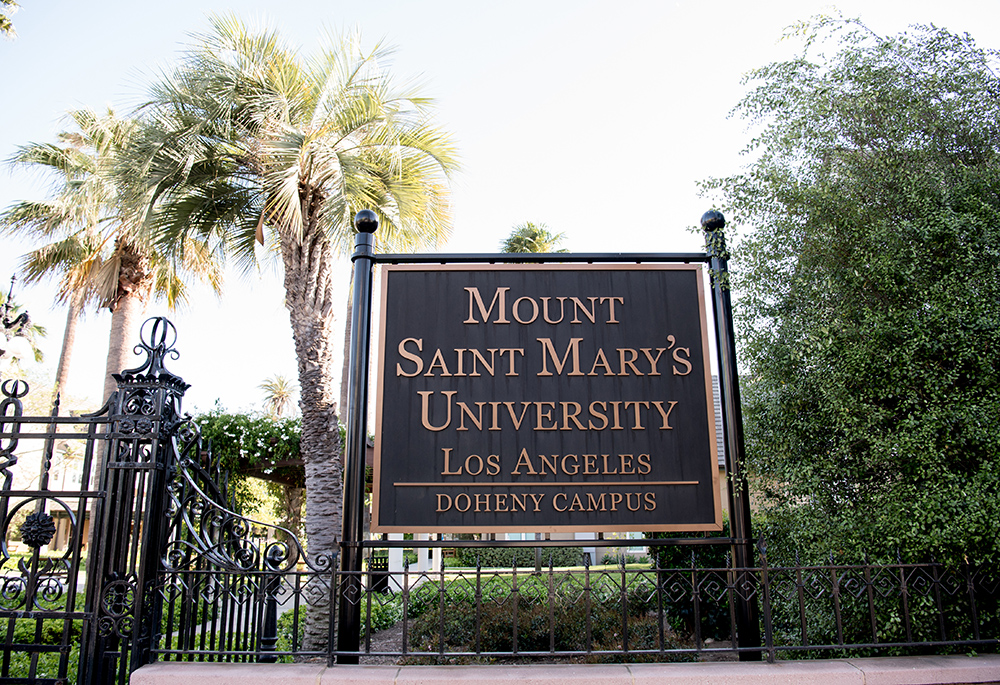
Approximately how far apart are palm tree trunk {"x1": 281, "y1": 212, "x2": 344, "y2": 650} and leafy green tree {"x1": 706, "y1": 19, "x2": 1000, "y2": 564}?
229 inches

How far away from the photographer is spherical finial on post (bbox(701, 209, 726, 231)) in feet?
15.1

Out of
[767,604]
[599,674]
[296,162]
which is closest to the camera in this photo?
[599,674]

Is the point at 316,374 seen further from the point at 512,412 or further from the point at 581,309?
the point at 581,309

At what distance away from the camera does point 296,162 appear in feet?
27.2

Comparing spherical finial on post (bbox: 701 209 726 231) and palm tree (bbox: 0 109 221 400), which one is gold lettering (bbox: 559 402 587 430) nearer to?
spherical finial on post (bbox: 701 209 726 231)

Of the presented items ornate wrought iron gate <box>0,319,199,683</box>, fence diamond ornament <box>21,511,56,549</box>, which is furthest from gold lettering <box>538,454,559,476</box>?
fence diamond ornament <box>21,511,56,549</box>

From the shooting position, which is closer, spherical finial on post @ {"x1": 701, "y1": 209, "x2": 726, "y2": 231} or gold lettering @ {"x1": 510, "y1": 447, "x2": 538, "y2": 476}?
gold lettering @ {"x1": 510, "y1": 447, "x2": 538, "y2": 476}

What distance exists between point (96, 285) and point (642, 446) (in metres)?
12.6

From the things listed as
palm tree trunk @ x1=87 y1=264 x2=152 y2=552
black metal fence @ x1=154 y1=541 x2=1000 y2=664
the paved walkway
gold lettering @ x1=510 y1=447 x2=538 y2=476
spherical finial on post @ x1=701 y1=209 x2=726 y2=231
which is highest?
palm tree trunk @ x1=87 y1=264 x2=152 y2=552

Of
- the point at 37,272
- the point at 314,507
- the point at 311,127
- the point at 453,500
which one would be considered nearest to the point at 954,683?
the point at 453,500

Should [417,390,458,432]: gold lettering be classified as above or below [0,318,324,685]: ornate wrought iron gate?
above

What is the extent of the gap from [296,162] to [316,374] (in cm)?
286

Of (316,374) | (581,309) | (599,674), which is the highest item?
(316,374)

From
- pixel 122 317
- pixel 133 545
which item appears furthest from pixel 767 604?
pixel 122 317
